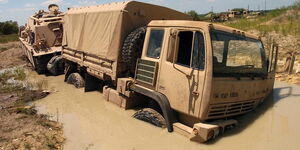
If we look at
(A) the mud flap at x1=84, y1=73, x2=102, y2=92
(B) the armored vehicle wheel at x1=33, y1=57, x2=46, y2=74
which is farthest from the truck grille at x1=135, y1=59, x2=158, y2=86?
(B) the armored vehicle wheel at x1=33, y1=57, x2=46, y2=74

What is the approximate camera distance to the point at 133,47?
641cm

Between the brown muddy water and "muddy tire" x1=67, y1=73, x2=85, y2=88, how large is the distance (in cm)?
223

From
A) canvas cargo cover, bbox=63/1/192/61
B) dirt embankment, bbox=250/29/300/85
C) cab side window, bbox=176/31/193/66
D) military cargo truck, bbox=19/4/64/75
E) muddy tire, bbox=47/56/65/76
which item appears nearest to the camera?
cab side window, bbox=176/31/193/66

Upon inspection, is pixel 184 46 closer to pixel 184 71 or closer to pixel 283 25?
pixel 184 71

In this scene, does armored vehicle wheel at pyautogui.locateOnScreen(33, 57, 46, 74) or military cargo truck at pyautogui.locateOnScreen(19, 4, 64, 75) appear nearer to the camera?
military cargo truck at pyautogui.locateOnScreen(19, 4, 64, 75)

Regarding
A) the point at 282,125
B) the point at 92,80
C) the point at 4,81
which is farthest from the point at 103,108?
the point at 4,81

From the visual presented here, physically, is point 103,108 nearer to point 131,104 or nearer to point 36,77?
point 131,104

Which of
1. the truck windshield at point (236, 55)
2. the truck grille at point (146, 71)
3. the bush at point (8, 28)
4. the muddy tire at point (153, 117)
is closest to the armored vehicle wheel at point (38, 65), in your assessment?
the truck grille at point (146, 71)

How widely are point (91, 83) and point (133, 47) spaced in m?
3.26

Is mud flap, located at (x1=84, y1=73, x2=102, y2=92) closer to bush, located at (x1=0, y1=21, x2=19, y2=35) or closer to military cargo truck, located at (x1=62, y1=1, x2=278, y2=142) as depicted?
military cargo truck, located at (x1=62, y1=1, x2=278, y2=142)

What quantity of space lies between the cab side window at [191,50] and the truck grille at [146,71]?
630 mm

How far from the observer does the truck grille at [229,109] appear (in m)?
4.96

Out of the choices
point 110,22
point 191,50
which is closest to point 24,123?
point 110,22

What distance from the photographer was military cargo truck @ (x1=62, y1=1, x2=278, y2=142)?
16.1 feet
